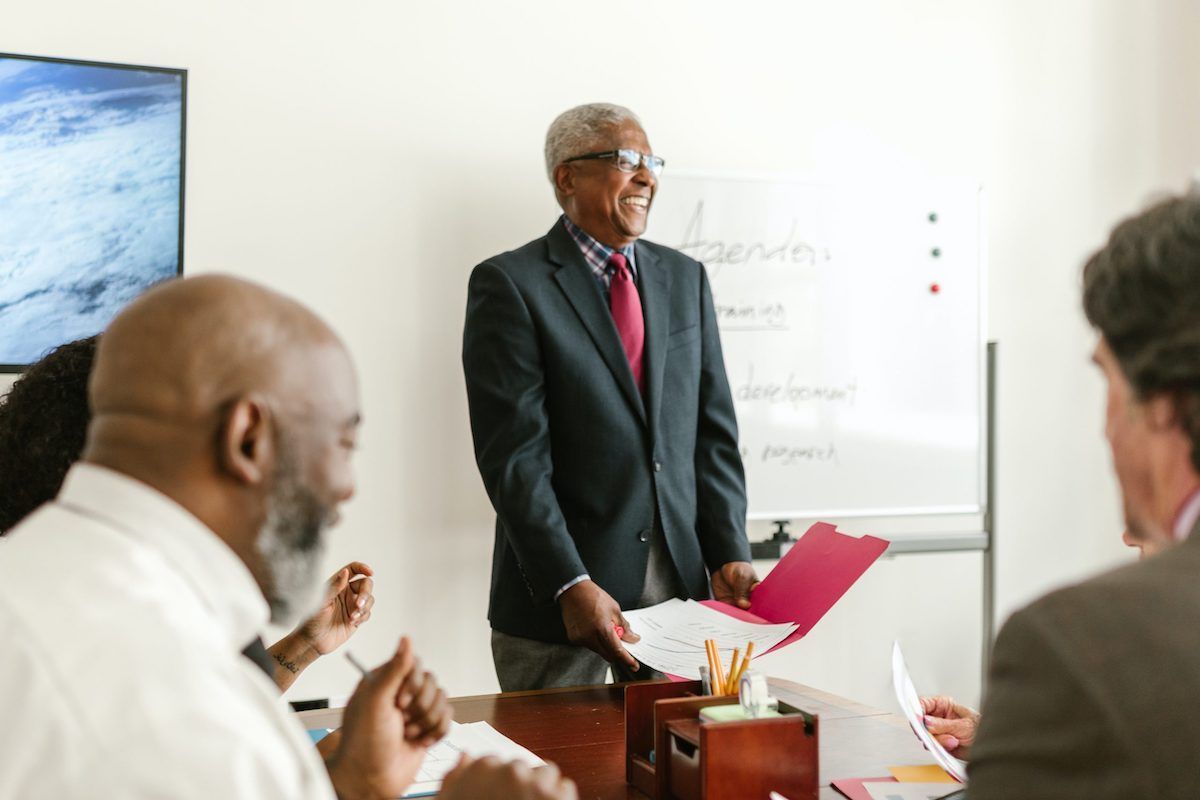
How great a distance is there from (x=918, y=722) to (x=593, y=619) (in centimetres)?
82

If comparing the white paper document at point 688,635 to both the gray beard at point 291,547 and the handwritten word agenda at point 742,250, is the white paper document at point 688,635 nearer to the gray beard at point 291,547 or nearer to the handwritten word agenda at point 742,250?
the gray beard at point 291,547

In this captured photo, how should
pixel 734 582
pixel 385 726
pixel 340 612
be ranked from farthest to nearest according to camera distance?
1. pixel 734 582
2. pixel 340 612
3. pixel 385 726

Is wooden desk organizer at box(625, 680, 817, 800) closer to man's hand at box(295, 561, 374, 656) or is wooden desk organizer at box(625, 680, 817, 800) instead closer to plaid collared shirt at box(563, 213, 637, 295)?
man's hand at box(295, 561, 374, 656)

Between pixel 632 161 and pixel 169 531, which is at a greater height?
pixel 632 161

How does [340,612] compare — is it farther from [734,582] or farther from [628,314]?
[628,314]

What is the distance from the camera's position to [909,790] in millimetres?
1343

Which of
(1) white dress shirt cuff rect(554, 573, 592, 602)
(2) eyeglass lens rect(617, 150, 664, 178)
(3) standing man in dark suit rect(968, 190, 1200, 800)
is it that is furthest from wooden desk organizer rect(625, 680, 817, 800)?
(2) eyeglass lens rect(617, 150, 664, 178)

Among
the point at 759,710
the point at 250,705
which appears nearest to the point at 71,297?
the point at 759,710

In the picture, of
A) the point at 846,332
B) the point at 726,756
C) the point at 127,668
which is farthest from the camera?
the point at 846,332

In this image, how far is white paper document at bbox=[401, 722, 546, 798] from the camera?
1365 millimetres

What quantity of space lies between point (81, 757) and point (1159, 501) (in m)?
0.76


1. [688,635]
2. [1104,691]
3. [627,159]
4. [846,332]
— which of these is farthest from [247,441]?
[846,332]

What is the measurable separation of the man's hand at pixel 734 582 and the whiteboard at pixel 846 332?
89 centimetres

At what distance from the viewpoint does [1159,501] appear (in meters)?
0.88
